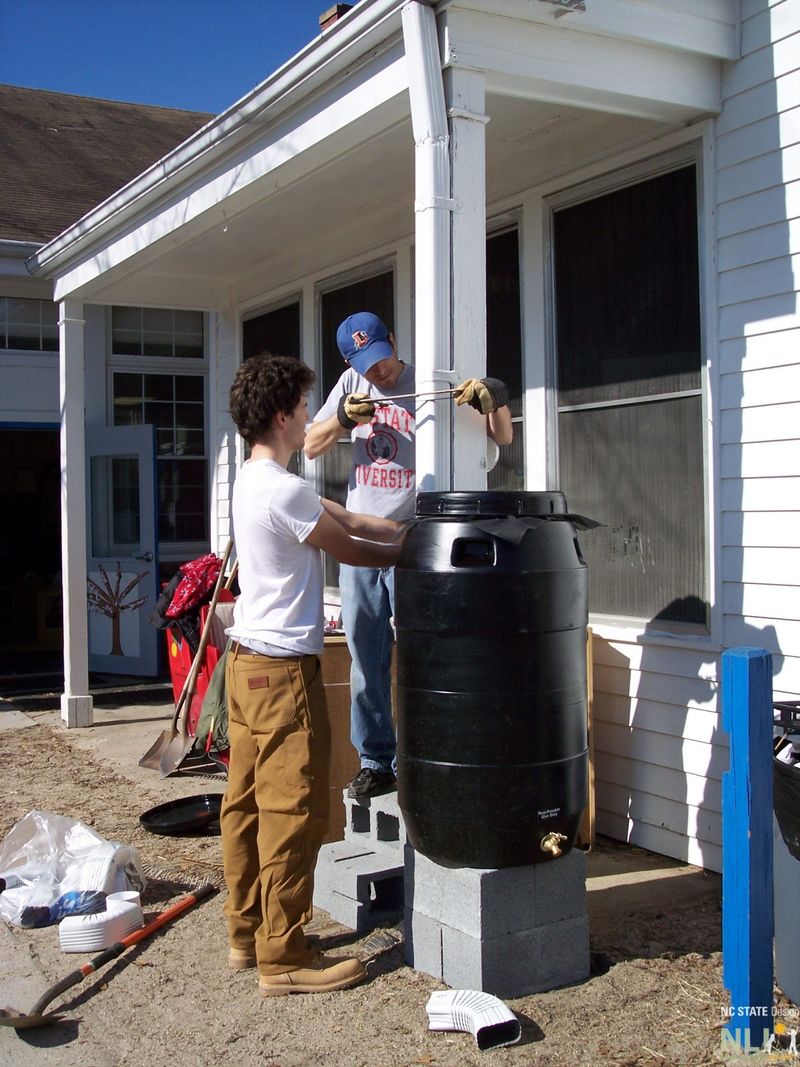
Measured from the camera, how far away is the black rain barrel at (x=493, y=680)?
10.4 ft

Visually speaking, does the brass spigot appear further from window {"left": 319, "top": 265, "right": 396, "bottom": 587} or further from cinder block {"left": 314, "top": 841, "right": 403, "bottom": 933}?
window {"left": 319, "top": 265, "right": 396, "bottom": 587}

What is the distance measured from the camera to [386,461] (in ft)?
14.2

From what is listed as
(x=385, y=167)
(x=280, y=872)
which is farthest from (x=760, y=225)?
(x=280, y=872)

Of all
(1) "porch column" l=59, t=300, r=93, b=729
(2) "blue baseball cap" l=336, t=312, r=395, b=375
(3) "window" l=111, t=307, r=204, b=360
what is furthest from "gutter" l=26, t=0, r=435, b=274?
(3) "window" l=111, t=307, r=204, b=360

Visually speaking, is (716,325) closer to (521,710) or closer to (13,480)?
(521,710)

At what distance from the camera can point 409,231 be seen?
623 cm

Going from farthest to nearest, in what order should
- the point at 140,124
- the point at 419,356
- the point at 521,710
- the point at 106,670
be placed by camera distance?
the point at 140,124, the point at 106,670, the point at 419,356, the point at 521,710

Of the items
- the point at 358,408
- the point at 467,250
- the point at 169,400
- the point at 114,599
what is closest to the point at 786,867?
the point at 358,408

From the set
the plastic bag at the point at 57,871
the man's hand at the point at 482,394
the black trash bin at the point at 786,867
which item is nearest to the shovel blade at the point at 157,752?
the plastic bag at the point at 57,871

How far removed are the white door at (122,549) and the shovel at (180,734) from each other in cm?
319

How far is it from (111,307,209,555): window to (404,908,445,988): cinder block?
26.2ft

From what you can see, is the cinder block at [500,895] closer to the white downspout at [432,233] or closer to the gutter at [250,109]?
the white downspout at [432,233]

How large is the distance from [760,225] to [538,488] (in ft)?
5.15

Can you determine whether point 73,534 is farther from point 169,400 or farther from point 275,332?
point 169,400
